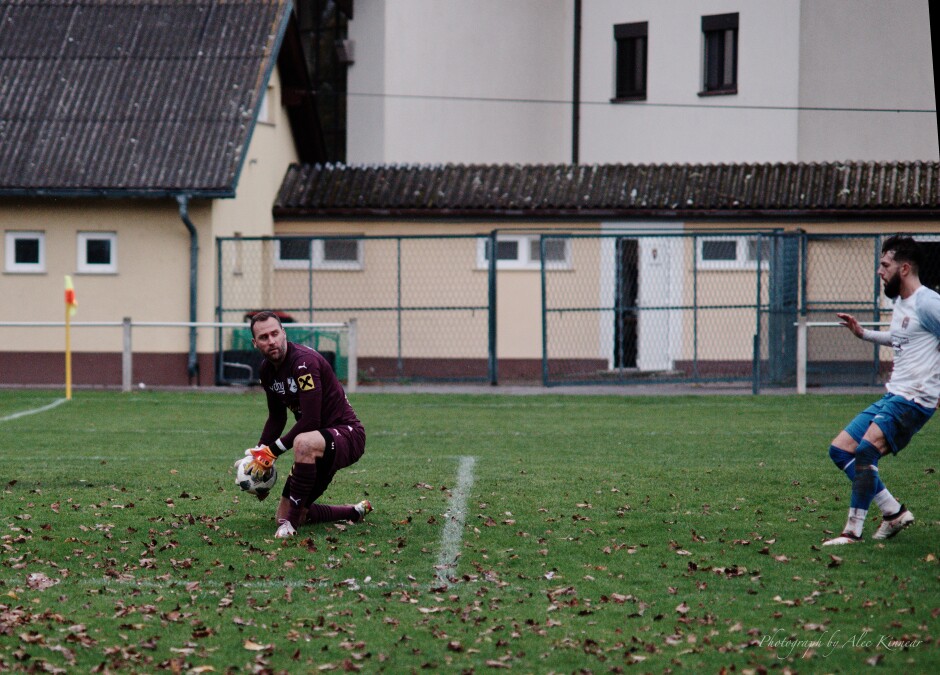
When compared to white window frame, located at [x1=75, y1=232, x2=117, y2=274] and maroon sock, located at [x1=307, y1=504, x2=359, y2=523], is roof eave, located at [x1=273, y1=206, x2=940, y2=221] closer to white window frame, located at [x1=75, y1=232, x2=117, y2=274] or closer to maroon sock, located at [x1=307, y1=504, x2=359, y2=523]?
white window frame, located at [x1=75, y1=232, x2=117, y2=274]

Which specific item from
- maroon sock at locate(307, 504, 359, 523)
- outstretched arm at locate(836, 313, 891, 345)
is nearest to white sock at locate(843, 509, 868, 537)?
outstretched arm at locate(836, 313, 891, 345)

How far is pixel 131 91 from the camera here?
2422 centimetres

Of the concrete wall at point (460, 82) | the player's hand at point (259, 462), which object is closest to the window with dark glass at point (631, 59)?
the concrete wall at point (460, 82)

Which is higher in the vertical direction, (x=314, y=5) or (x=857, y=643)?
(x=314, y=5)

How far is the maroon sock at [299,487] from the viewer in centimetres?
852

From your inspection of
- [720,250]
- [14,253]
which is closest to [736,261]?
[720,250]

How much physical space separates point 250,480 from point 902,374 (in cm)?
405

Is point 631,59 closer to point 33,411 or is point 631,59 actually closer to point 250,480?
point 33,411

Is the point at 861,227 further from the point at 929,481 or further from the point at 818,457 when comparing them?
the point at 929,481

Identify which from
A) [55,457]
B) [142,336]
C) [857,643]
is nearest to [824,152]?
[142,336]

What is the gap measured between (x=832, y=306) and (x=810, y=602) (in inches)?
658

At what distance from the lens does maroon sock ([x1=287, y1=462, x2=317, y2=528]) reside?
8516 millimetres

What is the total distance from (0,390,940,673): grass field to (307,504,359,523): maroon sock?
11 centimetres

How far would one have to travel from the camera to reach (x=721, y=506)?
9.81m
